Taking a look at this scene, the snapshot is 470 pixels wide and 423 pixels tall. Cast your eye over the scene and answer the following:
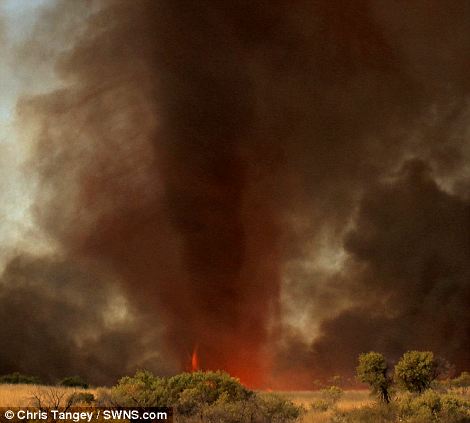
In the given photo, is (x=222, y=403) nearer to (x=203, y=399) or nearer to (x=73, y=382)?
(x=203, y=399)

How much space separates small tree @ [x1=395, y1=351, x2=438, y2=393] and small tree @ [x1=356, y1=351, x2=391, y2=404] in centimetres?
102

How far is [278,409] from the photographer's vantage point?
84.3ft

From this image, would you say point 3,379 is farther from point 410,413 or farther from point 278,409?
point 410,413

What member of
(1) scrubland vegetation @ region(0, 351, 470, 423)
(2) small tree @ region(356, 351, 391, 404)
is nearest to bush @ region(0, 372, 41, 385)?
(1) scrubland vegetation @ region(0, 351, 470, 423)

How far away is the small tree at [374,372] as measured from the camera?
123ft

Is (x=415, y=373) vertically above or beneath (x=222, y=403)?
above

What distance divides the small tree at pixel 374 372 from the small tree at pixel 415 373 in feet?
3.33

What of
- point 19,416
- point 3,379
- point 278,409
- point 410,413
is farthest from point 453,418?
point 3,379

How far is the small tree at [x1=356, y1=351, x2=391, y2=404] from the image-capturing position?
3762 centimetres

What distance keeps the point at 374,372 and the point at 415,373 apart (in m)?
2.91

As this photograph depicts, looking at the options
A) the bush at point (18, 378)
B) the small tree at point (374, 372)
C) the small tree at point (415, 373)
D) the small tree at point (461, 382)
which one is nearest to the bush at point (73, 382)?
the bush at point (18, 378)

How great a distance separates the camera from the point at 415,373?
3822 cm

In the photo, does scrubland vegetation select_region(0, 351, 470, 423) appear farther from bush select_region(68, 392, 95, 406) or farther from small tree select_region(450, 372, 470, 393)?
small tree select_region(450, 372, 470, 393)

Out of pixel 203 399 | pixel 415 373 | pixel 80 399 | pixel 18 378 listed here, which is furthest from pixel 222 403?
pixel 18 378
